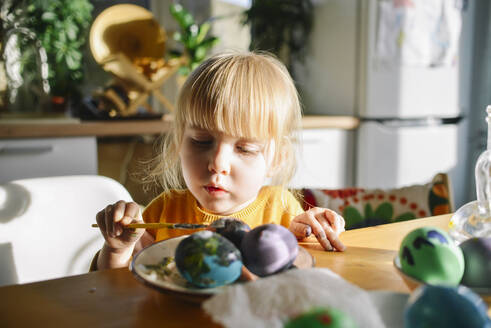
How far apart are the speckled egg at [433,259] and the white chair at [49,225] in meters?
0.65

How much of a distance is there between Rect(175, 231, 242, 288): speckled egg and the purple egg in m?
0.03

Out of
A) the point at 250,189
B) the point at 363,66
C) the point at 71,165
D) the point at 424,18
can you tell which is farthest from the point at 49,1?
the point at 424,18

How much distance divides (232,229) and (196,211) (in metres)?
0.43

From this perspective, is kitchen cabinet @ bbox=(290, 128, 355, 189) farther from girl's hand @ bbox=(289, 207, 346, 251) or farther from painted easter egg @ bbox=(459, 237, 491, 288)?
painted easter egg @ bbox=(459, 237, 491, 288)

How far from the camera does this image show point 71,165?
5.66 feet

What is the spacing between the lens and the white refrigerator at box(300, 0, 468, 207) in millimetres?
2428

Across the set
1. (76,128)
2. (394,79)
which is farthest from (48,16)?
(394,79)

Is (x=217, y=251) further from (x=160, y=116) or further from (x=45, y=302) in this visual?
(x=160, y=116)

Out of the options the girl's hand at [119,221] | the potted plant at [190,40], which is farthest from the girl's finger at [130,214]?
the potted plant at [190,40]

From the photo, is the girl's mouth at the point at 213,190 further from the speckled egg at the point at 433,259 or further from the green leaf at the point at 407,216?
the green leaf at the point at 407,216

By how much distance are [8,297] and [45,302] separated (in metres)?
0.06

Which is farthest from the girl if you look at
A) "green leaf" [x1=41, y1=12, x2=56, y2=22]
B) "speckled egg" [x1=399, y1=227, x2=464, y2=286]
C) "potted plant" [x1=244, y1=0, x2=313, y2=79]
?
"potted plant" [x1=244, y1=0, x2=313, y2=79]

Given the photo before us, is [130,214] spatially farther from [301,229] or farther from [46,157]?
[46,157]

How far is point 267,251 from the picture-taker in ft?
1.73
